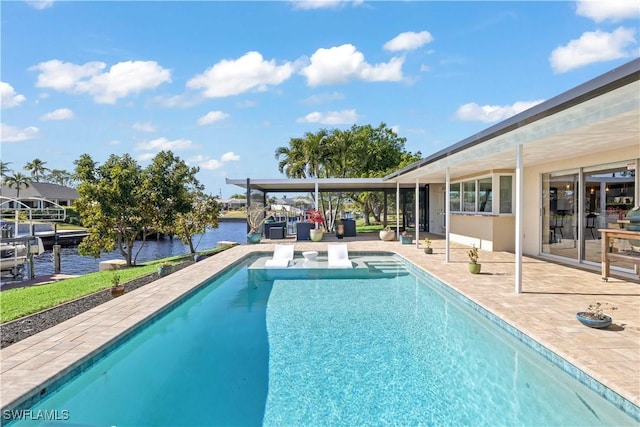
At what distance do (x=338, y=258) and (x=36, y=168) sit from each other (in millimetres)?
73924

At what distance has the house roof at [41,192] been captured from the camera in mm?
47000

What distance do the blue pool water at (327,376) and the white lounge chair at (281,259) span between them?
4.47 meters

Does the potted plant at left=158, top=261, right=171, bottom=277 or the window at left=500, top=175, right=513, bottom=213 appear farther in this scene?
the window at left=500, top=175, right=513, bottom=213

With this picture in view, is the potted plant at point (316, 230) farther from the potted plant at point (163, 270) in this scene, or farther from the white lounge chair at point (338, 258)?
the potted plant at point (163, 270)

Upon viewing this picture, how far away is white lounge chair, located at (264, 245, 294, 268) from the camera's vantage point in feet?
37.5

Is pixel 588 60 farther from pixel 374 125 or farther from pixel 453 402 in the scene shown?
pixel 374 125

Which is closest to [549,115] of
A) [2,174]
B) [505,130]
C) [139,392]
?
[505,130]

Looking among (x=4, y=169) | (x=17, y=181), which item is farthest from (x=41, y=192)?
(x=4, y=169)

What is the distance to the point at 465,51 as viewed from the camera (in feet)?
46.5

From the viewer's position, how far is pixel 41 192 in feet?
154

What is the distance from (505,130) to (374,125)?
90.5 feet

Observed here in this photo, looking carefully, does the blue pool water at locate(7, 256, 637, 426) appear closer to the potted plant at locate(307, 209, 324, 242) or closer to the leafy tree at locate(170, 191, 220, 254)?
the potted plant at locate(307, 209, 324, 242)

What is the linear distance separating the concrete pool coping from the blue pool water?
21cm

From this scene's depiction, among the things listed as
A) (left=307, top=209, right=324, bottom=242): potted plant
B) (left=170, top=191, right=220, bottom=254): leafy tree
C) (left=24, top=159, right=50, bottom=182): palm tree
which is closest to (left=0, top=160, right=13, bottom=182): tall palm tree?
(left=24, top=159, right=50, bottom=182): palm tree
